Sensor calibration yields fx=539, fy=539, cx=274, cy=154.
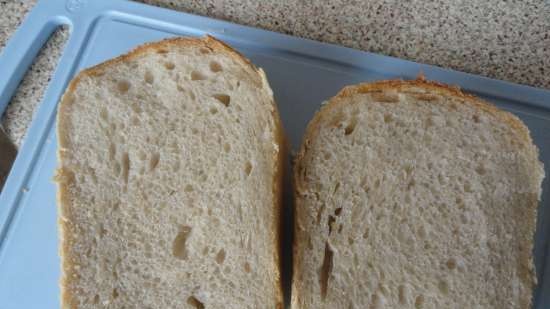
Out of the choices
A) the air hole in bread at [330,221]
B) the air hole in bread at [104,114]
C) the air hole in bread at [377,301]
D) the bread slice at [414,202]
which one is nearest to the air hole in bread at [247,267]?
the bread slice at [414,202]

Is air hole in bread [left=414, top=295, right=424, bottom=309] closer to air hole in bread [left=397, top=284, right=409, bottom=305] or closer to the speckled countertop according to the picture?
air hole in bread [left=397, top=284, right=409, bottom=305]

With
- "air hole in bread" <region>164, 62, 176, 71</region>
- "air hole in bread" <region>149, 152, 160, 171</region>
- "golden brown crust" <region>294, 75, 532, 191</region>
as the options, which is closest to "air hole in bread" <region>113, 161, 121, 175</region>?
"air hole in bread" <region>149, 152, 160, 171</region>

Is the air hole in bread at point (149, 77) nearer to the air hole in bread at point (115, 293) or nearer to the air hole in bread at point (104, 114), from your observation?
the air hole in bread at point (104, 114)

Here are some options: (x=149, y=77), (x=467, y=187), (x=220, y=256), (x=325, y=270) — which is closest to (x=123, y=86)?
(x=149, y=77)

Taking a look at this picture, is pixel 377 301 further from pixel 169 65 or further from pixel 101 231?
pixel 169 65

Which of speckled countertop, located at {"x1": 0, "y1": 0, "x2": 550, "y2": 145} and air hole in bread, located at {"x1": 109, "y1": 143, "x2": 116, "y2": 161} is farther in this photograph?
speckled countertop, located at {"x1": 0, "y1": 0, "x2": 550, "y2": 145}
